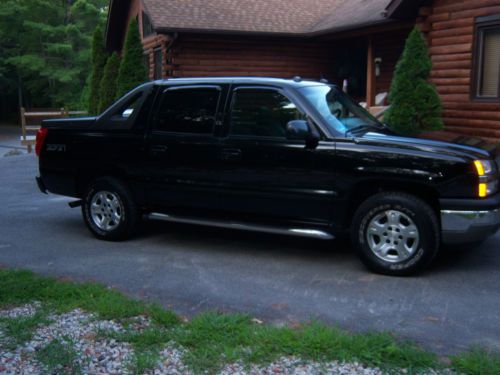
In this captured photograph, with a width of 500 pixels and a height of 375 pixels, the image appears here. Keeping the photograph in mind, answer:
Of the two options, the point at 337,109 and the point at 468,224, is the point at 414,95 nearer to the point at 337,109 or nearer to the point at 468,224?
the point at 337,109

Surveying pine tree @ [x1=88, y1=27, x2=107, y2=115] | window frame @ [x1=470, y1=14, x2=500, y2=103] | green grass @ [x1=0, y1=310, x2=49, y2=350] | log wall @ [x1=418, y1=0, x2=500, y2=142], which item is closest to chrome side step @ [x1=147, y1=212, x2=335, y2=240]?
green grass @ [x1=0, y1=310, x2=49, y2=350]

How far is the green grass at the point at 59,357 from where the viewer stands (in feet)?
11.8

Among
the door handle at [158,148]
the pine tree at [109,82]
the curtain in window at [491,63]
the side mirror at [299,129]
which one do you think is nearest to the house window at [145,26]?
the pine tree at [109,82]

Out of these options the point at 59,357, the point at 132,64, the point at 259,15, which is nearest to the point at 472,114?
the point at 259,15

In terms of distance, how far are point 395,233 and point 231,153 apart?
1844mm

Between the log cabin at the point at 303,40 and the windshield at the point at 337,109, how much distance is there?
6.53 metres

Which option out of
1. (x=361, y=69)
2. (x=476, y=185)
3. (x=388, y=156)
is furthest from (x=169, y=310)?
(x=361, y=69)

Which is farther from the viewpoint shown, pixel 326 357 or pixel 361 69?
pixel 361 69

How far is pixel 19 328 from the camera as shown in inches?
166

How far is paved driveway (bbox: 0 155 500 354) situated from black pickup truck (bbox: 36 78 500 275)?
36 centimetres

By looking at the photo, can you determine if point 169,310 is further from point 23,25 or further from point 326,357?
point 23,25

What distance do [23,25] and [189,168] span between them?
3866 centimetres

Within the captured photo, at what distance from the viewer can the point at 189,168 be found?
6348 mm

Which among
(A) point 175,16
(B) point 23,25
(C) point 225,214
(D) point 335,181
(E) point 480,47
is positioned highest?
(B) point 23,25
